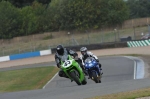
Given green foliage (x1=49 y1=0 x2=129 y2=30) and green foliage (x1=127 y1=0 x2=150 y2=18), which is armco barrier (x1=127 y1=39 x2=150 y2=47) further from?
green foliage (x1=127 y1=0 x2=150 y2=18)

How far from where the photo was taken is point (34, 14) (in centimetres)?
8519

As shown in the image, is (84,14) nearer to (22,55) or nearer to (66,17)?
(66,17)

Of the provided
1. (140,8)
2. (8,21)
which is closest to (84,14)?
(8,21)

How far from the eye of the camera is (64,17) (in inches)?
3201

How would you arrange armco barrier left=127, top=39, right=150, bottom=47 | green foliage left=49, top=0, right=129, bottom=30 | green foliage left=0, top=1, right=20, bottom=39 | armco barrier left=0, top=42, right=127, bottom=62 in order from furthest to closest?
green foliage left=49, top=0, right=129, bottom=30 → green foliage left=0, top=1, right=20, bottom=39 → armco barrier left=0, top=42, right=127, bottom=62 → armco barrier left=127, top=39, right=150, bottom=47

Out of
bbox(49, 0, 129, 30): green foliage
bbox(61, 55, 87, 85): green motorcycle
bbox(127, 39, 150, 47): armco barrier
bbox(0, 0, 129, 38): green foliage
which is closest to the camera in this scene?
bbox(61, 55, 87, 85): green motorcycle

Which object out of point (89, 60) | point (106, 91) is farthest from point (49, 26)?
point (106, 91)

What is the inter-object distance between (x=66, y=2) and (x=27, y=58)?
32215mm

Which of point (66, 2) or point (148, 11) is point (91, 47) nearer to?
point (66, 2)

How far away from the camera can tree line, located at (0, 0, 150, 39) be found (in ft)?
260

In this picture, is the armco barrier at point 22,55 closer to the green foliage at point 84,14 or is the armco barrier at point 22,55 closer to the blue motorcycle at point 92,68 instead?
the green foliage at point 84,14

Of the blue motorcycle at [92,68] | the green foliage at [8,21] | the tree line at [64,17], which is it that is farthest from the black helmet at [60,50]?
the tree line at [64,17]

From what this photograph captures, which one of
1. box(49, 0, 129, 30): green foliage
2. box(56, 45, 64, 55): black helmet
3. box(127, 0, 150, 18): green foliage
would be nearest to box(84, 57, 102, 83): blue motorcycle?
box(56, 45, 64, 55): black helmet

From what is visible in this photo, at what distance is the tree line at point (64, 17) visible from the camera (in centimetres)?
7938
